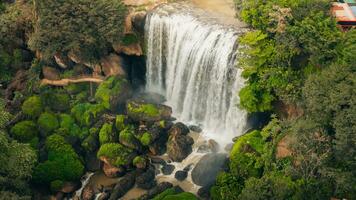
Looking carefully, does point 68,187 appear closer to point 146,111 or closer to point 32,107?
point 32,107

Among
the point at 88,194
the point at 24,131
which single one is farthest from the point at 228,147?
the point at 24,131

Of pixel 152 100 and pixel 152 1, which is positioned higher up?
pixel 152 1

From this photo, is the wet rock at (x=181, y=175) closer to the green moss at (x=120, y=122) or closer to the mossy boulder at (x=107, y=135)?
the mossy boulder at (x=107, y=135)

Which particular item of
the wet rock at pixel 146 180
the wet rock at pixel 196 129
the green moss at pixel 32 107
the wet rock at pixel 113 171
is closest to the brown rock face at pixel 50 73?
the green moss at pixel 32 107

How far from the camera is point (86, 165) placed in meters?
34.4

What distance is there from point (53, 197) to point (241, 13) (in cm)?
1682

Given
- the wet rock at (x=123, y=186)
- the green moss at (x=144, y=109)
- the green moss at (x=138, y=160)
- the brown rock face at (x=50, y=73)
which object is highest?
the brown rock face at (x=50, y=73)

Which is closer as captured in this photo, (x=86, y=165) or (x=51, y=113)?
(x=86, y=165)

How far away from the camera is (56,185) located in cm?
3212

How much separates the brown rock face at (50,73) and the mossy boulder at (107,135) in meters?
7.26

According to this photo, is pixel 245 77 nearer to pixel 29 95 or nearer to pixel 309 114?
pixel 309 114

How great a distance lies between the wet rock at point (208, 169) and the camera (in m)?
32.2

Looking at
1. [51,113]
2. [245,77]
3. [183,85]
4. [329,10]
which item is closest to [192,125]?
[183,85]

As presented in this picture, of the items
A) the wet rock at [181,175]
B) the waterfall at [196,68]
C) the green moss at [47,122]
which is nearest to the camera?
the wet rock at [181,175]
